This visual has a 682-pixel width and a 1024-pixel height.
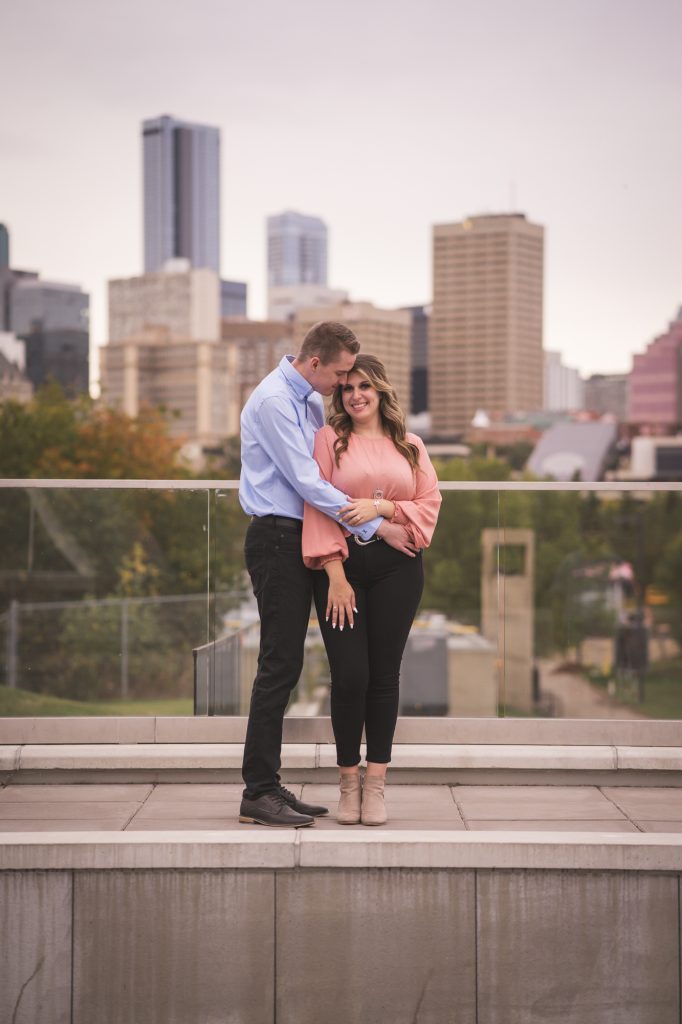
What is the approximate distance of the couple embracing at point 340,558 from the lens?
14.3ft

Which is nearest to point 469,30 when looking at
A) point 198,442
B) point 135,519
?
point 198,442

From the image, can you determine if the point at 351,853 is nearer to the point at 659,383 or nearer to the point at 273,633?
the point at 273,633

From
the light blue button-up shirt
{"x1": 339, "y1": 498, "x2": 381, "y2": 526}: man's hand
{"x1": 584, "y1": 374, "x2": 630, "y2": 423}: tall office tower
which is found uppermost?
{"x1": 584, "y1": 374, "x2": 630, "y2": 423}: tall office tower

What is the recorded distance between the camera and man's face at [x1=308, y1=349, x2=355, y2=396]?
170 inches

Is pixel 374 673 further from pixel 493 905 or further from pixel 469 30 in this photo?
pixel 469 30

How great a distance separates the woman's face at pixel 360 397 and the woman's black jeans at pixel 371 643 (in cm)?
45

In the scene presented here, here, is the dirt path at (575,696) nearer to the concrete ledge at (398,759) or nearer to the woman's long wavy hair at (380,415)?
the concrete ledge at (398,759)

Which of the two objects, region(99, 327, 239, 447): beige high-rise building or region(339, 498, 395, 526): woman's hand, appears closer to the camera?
region(339, 498, 395, 526): woman's hand

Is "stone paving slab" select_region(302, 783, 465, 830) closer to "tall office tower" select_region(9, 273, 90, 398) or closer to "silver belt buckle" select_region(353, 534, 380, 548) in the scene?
"silver belt buckle" select_region(353, 534, 380, 548)

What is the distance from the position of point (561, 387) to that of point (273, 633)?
599 feet

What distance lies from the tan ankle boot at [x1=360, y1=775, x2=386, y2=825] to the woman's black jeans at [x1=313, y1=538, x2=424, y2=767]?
0.27 ft

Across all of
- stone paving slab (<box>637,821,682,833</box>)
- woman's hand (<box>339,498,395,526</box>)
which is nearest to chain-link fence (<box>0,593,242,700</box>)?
woman's hand (<box>339,498,395,526</box>)

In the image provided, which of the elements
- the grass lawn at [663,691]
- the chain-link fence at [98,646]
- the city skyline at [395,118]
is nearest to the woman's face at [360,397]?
the grass lawn at [663,691]

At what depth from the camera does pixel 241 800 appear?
4.73 m
